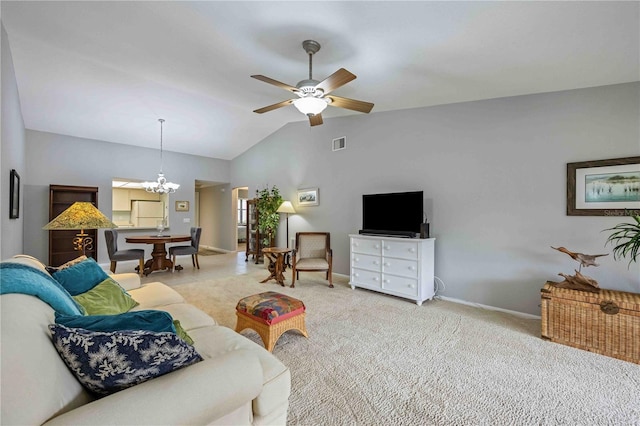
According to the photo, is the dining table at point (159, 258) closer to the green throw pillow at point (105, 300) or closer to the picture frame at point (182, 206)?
the picture frame at point (182, 206)

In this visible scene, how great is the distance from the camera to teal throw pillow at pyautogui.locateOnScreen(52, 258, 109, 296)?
1.96m

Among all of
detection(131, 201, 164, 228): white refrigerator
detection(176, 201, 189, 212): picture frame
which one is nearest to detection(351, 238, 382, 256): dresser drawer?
detection(176, 201, 189, 212): picture frame

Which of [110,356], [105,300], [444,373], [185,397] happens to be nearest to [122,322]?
[110,356]

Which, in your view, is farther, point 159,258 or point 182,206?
point 182,206

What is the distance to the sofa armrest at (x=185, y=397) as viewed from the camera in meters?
0.84

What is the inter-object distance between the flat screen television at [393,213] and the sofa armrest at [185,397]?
320 cm

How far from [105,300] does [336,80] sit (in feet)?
8.13

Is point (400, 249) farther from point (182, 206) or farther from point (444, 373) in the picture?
point (182, 206)

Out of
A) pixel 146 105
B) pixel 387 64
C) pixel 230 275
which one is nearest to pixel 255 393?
pixel 387 64

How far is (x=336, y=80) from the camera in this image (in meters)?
2.38

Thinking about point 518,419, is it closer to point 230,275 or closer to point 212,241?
point 230,275

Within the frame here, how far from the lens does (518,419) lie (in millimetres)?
1654

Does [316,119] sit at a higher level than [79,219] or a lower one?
A: higher

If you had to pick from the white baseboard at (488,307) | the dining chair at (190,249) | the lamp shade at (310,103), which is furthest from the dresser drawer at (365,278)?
the dining chair at (190,249)
